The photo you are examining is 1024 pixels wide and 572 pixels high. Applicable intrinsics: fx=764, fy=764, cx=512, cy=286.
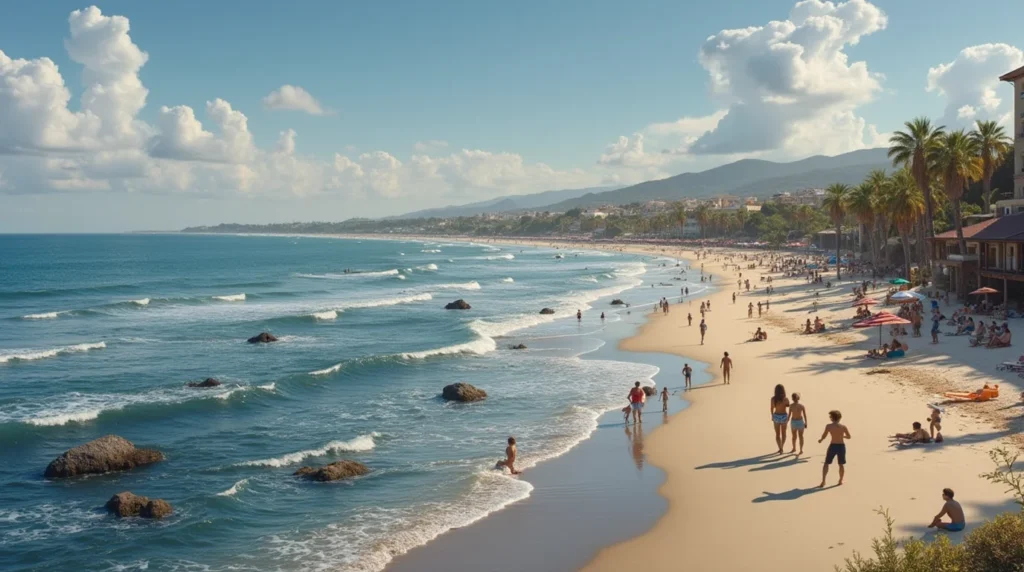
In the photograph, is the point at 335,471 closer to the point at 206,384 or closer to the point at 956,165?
the point at 206,384

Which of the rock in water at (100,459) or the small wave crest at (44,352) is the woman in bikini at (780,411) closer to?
the rock in water at (100,459)

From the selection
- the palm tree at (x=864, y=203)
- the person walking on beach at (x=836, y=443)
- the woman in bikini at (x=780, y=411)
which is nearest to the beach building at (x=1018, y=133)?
the palm tree at (x=864, y=203)

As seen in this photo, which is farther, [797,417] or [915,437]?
[915,437]

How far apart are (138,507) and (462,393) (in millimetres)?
10967

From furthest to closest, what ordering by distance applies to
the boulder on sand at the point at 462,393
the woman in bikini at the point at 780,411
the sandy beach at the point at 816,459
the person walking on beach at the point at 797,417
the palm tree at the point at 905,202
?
1. the palm tree at the point at 905,202
2. the boulder on sand at the point at 462,393
3. the woman in bikini at the point at 780,411
4. the person walking on beach at the point at 797,417
5. the sandy beach at the point at 816,459

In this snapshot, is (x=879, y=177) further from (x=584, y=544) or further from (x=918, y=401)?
(x=584, y=544)

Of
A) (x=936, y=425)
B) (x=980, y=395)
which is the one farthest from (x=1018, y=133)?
(x=936, y=425)

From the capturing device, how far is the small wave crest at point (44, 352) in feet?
107

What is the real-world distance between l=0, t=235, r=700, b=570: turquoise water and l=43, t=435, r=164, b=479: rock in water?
1.52 ft

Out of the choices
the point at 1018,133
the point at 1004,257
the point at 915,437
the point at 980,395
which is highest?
the point at 1018,133

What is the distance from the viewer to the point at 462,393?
2448 centimetres

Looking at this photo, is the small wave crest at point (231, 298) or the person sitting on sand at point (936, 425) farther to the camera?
the small wave crest at point (231, 298)

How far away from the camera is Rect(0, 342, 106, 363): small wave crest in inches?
1288

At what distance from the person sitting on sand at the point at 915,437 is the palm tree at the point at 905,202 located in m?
34.1
